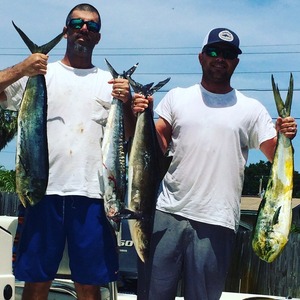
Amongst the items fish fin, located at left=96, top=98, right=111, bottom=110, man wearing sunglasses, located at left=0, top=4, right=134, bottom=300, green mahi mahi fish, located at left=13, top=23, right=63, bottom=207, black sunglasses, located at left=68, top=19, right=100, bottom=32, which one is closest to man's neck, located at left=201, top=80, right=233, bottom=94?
man wearing sunglasses, located at left=0, top=4, right=134, bottom=300

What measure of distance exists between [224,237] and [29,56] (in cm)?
150

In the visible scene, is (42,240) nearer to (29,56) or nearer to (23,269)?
(23,269)

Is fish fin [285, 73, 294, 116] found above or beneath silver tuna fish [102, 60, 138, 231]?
above

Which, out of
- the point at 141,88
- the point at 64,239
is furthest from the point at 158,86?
the point at 64,239

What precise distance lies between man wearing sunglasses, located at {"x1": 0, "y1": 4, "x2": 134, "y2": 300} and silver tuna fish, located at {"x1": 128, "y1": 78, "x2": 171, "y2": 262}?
162 millimetres

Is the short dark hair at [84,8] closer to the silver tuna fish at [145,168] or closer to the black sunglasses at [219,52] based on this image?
the silver tuna fish at [145,168]

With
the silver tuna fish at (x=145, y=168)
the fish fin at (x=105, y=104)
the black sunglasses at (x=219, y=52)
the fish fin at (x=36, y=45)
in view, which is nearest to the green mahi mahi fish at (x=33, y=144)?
the fish fin at (x=36, y=45)

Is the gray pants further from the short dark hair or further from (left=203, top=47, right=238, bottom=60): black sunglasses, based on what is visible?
the short dark hair

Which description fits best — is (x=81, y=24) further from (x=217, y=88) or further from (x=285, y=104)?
(x=285, y=104)

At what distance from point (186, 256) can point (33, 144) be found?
107cm

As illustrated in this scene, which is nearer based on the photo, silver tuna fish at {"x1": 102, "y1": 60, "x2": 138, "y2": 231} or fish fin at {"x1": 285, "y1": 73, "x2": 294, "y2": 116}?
silver tuna fish at {"x1": 102, "y1": 60, "x2": 138, "y2": 231}

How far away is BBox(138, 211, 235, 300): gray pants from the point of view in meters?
4.11

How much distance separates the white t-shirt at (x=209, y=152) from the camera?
409cm

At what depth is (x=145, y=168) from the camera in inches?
161
